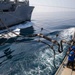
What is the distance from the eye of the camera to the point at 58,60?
62.3 feet

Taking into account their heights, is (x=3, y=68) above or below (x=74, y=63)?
below

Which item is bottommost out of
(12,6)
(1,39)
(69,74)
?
(1,39)

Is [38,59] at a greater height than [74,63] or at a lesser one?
lesser

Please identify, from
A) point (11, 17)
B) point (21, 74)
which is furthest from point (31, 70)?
point (11, 17)

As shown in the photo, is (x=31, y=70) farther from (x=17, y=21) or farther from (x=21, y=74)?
(x=17, y=21)

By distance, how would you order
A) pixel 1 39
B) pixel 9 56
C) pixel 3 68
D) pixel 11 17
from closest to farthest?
1. pixel 3 68
2. pixel 9 56
3. pixel 1 39
4. pixel 11 17

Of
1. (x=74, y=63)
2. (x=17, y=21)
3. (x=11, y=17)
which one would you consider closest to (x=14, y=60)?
(x=74, y=63)

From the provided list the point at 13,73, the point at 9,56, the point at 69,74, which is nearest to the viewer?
the point at 69,74

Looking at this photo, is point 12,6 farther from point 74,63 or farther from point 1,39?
point 74,63

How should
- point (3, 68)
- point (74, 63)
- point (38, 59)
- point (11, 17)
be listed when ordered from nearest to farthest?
point (74, 63), point (3, 68), point (38, 59), point (11, 17)

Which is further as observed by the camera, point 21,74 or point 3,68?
point 3,68

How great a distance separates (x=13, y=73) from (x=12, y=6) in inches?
1744

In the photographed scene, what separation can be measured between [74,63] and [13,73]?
791cm

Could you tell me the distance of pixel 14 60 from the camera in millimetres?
20266
